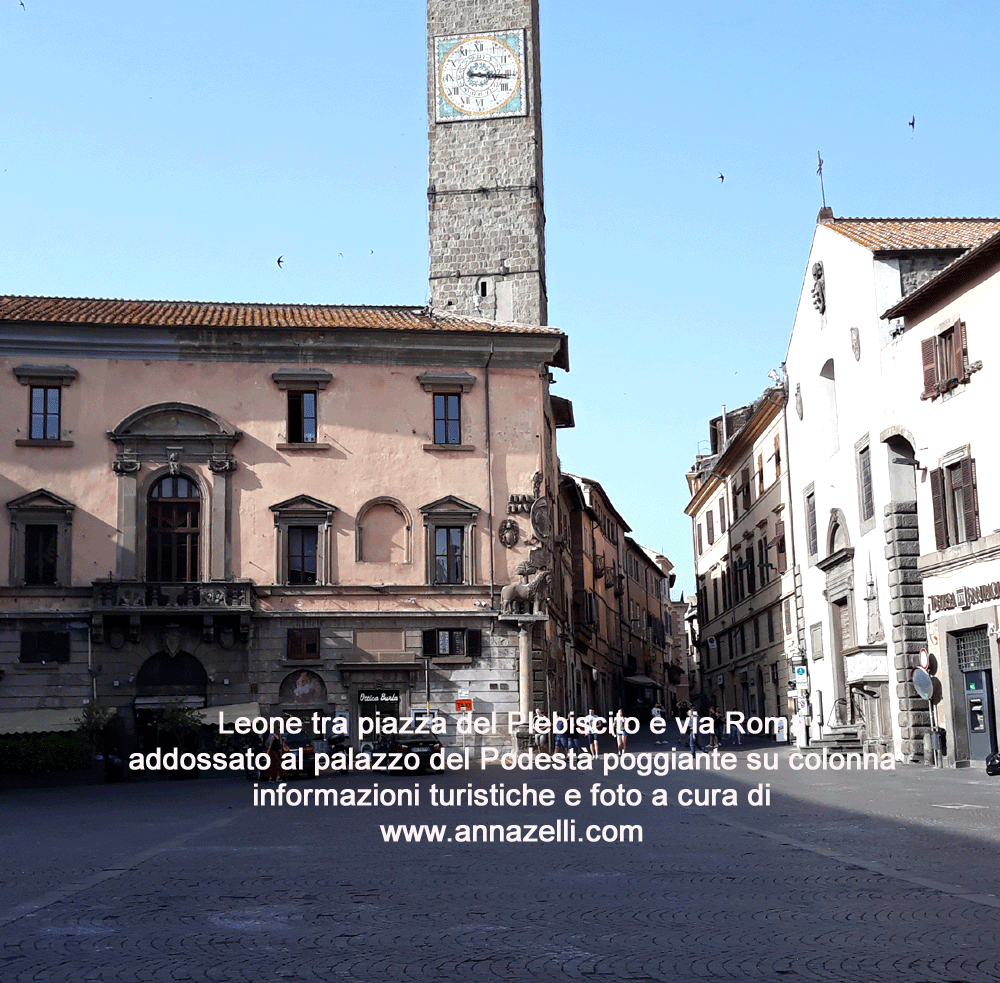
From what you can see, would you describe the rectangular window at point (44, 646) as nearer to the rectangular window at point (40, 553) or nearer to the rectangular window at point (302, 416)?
the rectangular window at point (40, 553)

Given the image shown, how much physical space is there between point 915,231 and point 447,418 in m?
15.1

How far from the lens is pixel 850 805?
67.9ft

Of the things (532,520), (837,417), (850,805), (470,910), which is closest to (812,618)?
(837,417)

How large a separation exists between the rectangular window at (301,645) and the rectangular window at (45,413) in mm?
9425

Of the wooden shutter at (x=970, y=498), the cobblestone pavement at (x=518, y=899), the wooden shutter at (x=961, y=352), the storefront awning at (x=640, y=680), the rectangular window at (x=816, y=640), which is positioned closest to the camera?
the cobblestone pavement at (x=518, y=899)

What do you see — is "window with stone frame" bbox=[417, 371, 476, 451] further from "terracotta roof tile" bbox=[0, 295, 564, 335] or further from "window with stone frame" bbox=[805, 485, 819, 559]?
"window with stone frame" bbox=[805, 485, 819, 559]

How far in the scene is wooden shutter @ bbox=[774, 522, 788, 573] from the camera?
48.7 m

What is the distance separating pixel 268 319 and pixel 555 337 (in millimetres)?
9340

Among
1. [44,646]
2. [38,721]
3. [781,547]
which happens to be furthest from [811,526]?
[38,721]

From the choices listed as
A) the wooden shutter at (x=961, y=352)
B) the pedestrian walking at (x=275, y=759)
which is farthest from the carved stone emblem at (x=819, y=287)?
the pedestrian walking at (x=275, y=759)

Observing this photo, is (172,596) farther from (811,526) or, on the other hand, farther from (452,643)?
(811,526)

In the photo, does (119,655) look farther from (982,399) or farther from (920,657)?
(982,399)

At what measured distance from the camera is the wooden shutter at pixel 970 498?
30031 mm

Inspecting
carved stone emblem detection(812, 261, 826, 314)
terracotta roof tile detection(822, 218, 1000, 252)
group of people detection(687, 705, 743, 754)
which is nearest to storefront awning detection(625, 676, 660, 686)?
group of people detection(687, 705, 743, 754)
